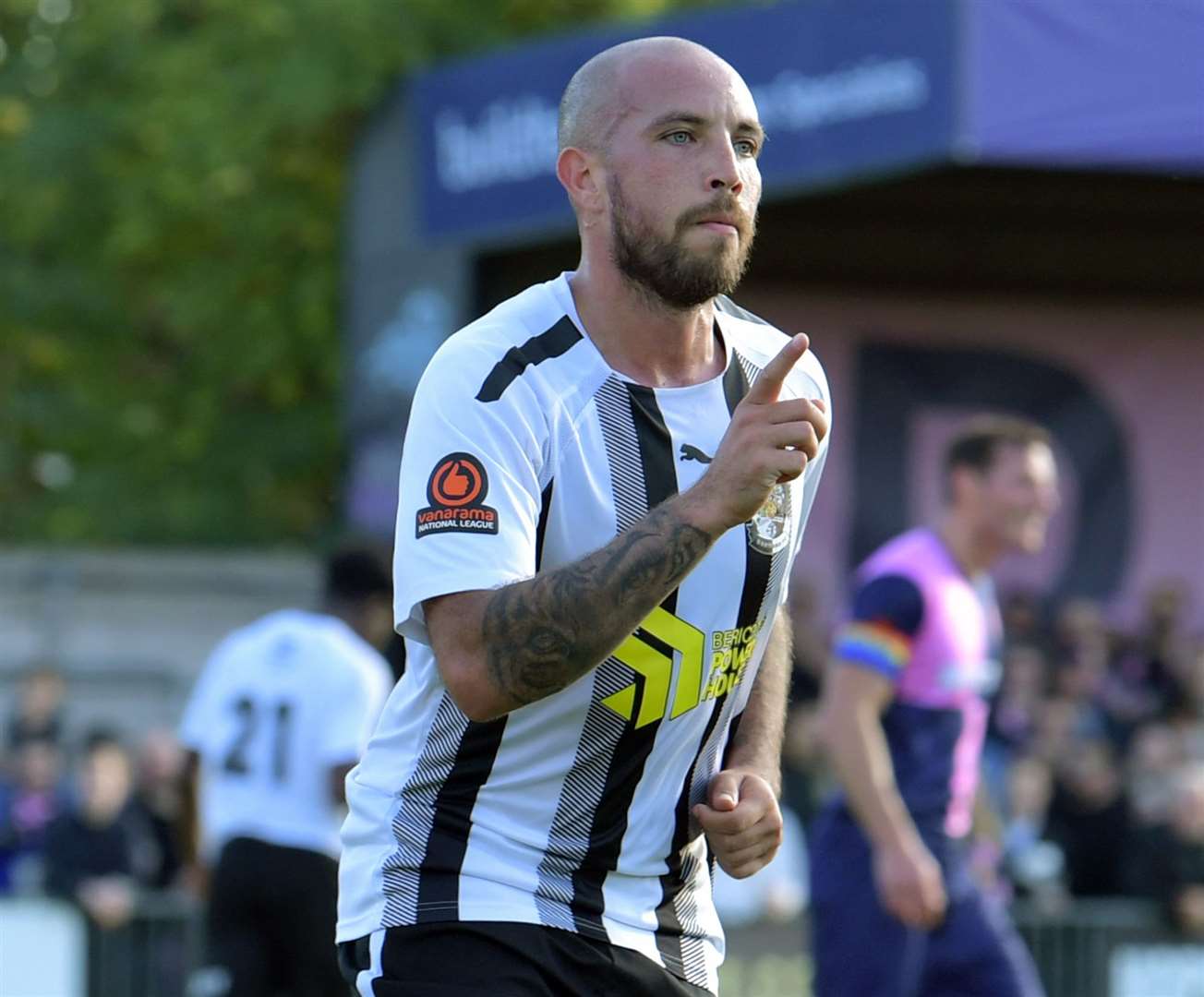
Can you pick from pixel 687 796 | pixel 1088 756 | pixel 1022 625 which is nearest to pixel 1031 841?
pixel 1088 756

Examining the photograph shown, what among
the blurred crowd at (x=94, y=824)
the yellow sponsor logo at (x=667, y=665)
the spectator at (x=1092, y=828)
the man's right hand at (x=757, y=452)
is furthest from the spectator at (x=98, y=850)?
the man's right hand at (x=757, y=452)

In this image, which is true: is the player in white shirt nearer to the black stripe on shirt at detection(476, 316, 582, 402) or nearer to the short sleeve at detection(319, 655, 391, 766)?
the short sleeve at detection(319, 655, 391, 766)

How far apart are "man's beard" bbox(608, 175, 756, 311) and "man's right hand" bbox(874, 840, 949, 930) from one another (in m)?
3.45

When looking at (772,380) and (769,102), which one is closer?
(772,380)

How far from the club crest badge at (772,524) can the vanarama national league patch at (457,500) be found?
1.55 feet

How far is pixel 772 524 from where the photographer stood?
12.7 ft

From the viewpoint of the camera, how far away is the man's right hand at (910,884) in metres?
6.94

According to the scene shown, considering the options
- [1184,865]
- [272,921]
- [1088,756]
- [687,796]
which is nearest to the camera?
[687,796]

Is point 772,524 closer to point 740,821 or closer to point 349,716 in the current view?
point 740,821

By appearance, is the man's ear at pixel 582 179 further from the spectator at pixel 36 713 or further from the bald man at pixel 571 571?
the spectator at pixel 36 713

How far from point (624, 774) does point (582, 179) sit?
98cm

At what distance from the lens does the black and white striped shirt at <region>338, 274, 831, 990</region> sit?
365cm

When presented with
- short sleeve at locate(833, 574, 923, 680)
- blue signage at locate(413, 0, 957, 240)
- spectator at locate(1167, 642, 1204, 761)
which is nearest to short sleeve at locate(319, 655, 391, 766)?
short sleeve at locate(833, 574, 923, 680)

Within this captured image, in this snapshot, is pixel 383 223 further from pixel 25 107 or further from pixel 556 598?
pixel 556 598
